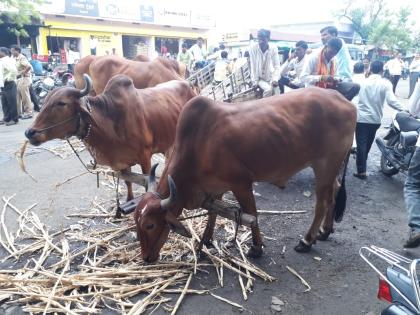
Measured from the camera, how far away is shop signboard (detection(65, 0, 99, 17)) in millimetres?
21172

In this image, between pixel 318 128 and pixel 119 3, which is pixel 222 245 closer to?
pixel 318 128

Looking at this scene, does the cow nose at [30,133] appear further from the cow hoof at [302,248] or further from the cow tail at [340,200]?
the cow tail at [340,200]

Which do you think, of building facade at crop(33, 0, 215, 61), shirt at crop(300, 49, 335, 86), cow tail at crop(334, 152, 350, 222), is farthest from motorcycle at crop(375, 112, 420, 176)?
building facade at crop(33, 0, 215, 61)

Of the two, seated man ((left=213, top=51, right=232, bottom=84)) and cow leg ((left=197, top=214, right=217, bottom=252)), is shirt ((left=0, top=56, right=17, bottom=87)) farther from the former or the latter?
cow leg ((left=197, top=214, right=217, bottom=252))

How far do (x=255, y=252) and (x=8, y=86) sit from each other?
8952 mm

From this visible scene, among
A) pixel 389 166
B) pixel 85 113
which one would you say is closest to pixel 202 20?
pixel 389 166

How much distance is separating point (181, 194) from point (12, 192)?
332cm

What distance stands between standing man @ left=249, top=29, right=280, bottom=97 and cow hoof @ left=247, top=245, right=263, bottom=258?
3550 mm

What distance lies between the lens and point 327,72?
5277mm

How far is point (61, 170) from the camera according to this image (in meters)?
6.30

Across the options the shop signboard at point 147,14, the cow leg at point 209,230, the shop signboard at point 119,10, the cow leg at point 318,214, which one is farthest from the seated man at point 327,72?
the shop signboard at point 147,14

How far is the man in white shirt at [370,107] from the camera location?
18.5 ft

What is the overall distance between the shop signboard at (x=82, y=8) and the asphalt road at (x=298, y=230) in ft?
55.1

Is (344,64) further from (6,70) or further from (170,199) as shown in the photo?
(6,70)
